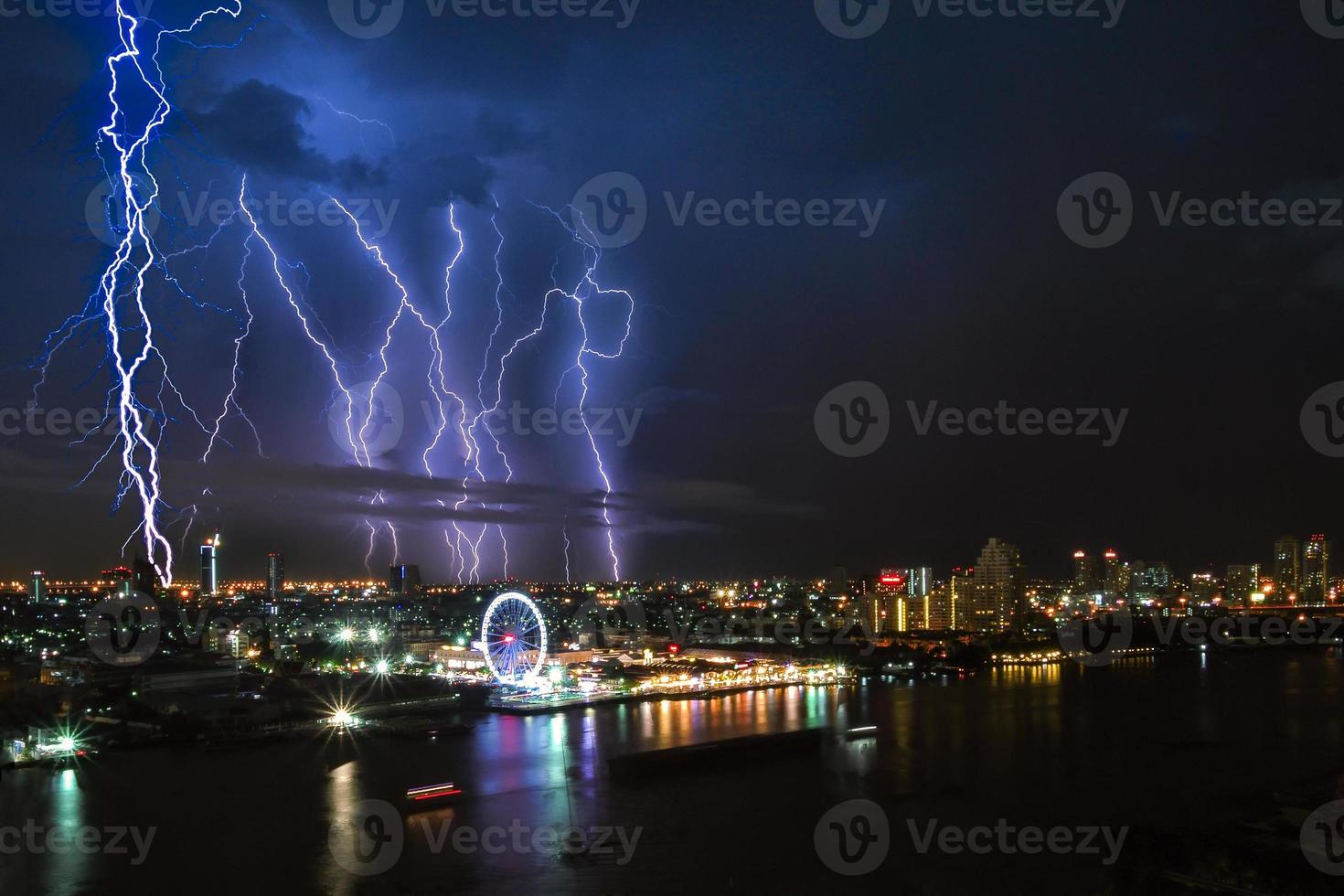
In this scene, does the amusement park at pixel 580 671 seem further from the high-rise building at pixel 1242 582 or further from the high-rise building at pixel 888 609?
the high-rise building at pixel 1242 582

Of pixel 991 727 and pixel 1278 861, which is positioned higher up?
pixel 1278 861

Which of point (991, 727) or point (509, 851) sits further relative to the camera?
point (991, 727)

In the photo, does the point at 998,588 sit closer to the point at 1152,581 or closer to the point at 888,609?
the point at 888,609

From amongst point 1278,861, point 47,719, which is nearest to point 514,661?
point 47,719

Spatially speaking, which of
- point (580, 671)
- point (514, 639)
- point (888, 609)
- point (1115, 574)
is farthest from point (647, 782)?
point (1115, 574)

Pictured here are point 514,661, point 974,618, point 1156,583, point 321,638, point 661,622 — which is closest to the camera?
point 514,661

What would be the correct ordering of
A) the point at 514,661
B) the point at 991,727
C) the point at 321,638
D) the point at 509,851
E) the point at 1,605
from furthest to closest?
the point at 1,605
the point at 321,638
the point at 514,661
the point at 991,727
the point at 509,851

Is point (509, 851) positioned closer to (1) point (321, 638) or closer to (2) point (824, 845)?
(2) point (824, 845)
